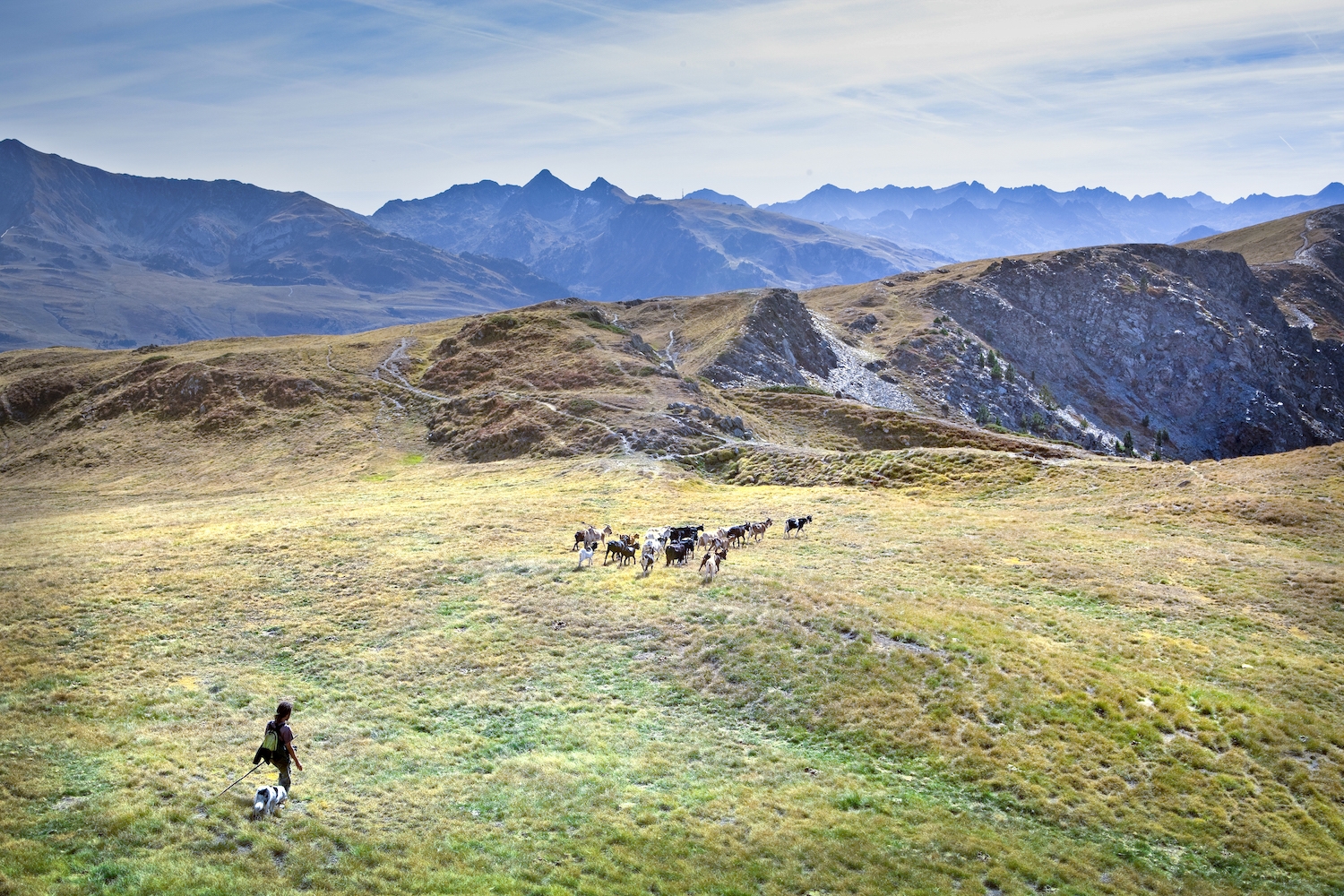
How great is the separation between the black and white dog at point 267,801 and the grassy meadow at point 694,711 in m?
0.29

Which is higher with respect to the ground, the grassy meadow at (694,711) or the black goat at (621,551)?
the black goat at (621,551)

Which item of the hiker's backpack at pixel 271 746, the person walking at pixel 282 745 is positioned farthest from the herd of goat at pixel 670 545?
the hiker's backpack at pixel 271 746

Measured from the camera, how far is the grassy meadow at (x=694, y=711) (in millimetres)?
16422

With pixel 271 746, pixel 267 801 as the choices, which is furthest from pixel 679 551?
pixel 267 801

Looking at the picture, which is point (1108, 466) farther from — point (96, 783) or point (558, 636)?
point (96, 783)

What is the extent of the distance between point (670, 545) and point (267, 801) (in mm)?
20651

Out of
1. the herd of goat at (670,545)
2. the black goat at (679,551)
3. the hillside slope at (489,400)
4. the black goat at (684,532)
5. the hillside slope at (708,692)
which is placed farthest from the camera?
the hillside slope at (489,400)

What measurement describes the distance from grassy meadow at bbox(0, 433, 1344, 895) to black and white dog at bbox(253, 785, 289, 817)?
0.29 meters

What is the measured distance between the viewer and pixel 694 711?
2314 cm

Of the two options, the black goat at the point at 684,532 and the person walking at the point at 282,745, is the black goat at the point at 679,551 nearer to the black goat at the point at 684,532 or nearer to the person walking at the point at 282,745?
the black goat at the point at 684,532

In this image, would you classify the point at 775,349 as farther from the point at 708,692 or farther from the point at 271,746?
the point at 271,746

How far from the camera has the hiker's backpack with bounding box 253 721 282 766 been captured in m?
17.3

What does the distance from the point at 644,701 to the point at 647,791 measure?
4.59 m

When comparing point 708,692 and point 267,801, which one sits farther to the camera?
point 708,692
